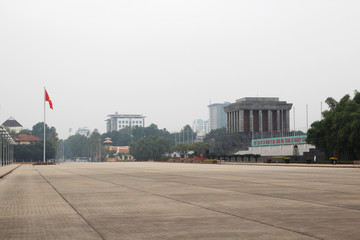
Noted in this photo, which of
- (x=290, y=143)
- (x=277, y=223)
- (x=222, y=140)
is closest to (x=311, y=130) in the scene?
(x=290, y=143)

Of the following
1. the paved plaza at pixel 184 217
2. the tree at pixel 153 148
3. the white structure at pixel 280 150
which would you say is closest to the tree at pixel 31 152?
the tree at pixel 153 148

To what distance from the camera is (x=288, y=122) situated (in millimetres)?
154375

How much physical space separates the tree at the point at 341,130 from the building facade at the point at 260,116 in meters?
59.7

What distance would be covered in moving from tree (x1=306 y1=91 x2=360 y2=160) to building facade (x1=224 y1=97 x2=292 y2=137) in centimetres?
5969

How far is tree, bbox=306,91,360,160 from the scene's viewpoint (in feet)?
225

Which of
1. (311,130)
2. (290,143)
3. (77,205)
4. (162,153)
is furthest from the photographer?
(162,153)

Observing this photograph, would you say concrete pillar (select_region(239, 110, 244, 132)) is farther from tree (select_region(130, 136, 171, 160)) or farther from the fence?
the fence

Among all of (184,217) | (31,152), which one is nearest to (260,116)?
(31,152)

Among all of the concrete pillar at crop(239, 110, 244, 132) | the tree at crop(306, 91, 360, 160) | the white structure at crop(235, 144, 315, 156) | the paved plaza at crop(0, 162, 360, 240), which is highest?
the concrete pillar at crop(239, 110, 244, 132)

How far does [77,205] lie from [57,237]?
19.7ft

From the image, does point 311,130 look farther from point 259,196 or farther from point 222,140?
point 259,196

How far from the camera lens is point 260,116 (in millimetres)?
148875

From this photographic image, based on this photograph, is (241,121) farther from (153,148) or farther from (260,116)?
(153,148)

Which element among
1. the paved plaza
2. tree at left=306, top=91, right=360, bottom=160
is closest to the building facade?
tree at left=306, top=91, right=360, bottom=160
